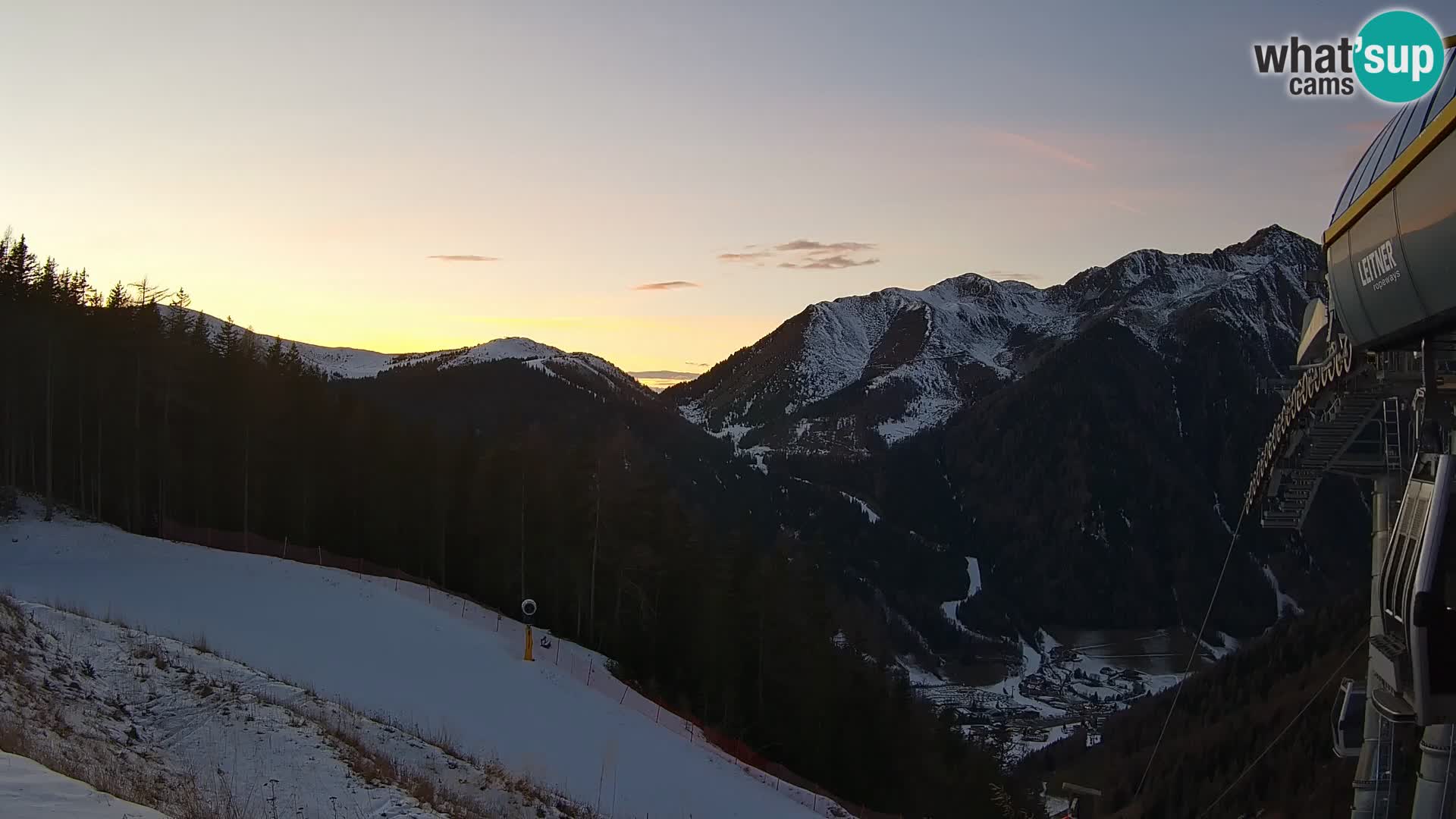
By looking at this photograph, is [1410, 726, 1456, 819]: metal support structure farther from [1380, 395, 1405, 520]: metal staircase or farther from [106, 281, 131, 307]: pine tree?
[106, 281, 131, 307]: pine tree

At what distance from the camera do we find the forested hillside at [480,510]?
38.9 meters

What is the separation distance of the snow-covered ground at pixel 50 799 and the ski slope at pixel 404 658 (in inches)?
363

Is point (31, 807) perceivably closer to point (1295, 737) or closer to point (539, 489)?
point (539, 489)

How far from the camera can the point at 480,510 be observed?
141 feet

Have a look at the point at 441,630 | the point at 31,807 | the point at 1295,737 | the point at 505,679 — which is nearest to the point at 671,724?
the point at 505,679

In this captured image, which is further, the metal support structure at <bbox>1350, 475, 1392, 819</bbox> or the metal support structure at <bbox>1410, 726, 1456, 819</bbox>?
the metal support structure at <bbox>1350, 475, 1392, 819</bbox>

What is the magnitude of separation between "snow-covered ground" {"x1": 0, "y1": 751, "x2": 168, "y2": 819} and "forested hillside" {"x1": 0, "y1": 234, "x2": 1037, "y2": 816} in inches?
1036

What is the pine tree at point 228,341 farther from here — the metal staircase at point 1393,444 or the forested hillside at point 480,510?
the metal staircase at point 1393,444

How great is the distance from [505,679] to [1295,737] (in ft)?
128

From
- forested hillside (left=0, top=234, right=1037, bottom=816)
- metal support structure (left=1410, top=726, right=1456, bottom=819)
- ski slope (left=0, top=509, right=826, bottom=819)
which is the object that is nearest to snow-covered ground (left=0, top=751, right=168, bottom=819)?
ski slope (left=0, top=509, right=826, bottom=819)

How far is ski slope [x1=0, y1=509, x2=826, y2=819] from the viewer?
1844 centimetres

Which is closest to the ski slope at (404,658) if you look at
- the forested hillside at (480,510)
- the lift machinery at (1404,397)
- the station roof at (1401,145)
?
the forested hillside at (480,510)

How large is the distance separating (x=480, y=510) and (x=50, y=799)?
35997 mm

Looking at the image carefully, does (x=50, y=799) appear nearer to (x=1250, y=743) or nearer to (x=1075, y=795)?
(x=1075, y=795)
